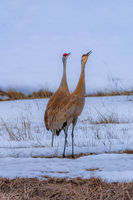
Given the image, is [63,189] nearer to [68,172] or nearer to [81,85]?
[68,172]

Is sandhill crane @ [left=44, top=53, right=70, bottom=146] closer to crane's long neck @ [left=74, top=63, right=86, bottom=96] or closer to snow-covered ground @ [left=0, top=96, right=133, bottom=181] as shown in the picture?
crane's long neck @ [left=74, top=63, right=86, bottom=96]

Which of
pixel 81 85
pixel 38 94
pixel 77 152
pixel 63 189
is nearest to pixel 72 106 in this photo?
pixel 81 85

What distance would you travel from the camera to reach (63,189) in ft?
10.9

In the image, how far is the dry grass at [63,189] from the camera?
3.26 m

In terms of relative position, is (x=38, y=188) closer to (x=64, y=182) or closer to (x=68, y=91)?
(x=64, y=182)

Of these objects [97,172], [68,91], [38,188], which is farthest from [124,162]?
[68,91]

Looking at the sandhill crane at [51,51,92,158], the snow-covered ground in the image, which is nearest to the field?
the snow-covered ground

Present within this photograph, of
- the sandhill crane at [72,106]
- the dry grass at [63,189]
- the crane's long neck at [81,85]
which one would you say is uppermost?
the crane's long neck at [81,85]

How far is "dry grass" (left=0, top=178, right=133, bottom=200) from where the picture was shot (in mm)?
3260

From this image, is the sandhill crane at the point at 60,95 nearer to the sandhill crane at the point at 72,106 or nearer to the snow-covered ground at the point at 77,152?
the sandhill crane at the point at 72,106

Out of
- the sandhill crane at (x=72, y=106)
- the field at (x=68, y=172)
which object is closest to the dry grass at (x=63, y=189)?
the field at (x=68, y=172)

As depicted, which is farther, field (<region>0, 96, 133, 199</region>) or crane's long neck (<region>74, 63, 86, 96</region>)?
crane's long neck (<region>74, 63, 86, 96</region>)

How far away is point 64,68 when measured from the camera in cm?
551

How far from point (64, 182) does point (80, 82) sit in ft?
6.06
